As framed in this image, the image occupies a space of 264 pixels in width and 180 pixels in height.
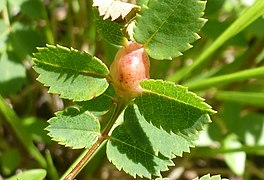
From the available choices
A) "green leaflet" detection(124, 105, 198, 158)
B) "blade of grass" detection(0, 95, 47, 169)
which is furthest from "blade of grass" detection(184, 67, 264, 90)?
"blade of grass" detection(0, 95, 47, 169)

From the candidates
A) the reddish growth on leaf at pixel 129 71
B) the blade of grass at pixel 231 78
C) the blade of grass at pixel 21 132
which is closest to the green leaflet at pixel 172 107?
the reddish growth on leaf at pixel 129 71

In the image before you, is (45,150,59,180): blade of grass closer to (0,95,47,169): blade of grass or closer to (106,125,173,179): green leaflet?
(0,95,47,169): blade of grass

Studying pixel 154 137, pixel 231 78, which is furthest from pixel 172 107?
pixel 231 78

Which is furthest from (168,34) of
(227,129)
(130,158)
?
Answer: (227,129)

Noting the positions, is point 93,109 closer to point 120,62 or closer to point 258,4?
point 120,62

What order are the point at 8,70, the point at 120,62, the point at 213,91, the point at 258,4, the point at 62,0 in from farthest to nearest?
the point at 62,0 < the point at 213,91 < the point at 8,70 < the point at 258,4 < the point at 120,62

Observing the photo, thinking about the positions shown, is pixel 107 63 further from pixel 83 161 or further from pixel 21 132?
pixel 83 161
